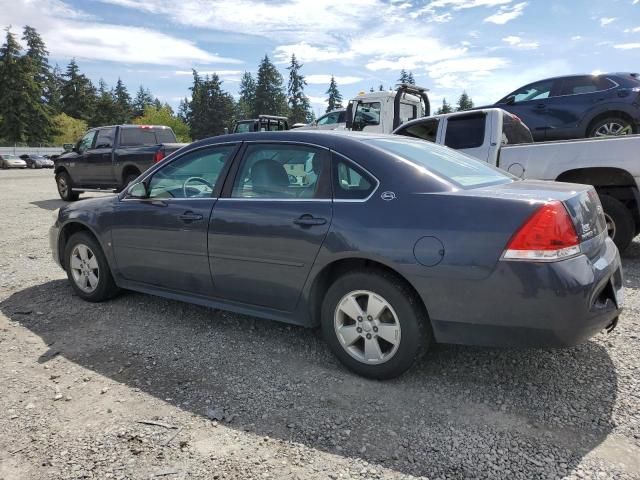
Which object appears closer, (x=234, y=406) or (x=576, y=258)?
(x=576, y=258)

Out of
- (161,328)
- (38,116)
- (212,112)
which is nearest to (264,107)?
(212,112)

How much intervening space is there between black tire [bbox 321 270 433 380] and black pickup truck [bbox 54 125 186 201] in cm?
920

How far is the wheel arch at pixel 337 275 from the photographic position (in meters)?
2.96

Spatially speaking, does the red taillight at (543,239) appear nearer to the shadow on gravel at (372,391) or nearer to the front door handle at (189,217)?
the shadow on gravel at (372,391)

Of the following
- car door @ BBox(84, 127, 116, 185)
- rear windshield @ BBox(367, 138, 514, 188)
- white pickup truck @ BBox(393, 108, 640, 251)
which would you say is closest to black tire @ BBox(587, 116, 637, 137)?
white pickup truck @ BBox(393, 108, 640, 251)

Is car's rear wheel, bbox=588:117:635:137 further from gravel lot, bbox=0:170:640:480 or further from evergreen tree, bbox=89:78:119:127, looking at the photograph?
evergreen tree, bbox=89:78:119:127

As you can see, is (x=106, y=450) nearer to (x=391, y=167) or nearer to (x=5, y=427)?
(x=5, y=427)

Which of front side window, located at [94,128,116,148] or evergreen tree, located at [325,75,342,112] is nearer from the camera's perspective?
front side window, located at [94,128,116,148]

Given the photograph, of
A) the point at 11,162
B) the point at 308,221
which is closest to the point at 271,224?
the point at 308,221

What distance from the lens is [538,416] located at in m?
2.73

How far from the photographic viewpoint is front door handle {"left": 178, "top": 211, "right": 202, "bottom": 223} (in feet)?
12.5

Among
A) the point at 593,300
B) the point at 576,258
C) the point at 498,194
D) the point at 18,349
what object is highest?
the point at 498,194

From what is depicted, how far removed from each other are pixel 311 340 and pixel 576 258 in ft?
6.58

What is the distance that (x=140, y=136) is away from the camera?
1243cm
